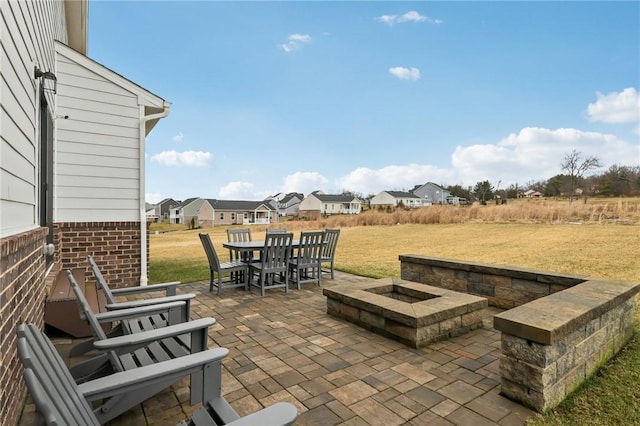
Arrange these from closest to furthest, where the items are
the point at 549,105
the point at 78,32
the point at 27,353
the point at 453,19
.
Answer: the point at 27,353, the point at 78,32, the point at 453,19, the point at 549,105

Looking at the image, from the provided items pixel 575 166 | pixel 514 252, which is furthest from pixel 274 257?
pixel 575 166

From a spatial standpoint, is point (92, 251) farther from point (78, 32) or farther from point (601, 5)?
point (601, 5)

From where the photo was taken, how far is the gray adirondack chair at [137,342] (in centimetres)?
202

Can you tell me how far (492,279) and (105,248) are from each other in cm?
620

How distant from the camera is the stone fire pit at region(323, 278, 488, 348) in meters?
3.29

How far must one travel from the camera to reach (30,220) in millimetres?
2770

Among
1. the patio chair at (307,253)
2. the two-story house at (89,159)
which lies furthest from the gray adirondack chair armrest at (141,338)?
the patio chair at (307,253)

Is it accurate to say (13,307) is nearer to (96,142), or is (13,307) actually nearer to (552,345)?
(552,345)

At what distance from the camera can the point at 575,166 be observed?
30391mm

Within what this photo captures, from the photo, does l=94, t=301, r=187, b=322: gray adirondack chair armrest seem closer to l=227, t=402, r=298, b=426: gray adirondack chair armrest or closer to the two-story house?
l=227, t=402, r=298, b=426: gray adirondack chair armrest

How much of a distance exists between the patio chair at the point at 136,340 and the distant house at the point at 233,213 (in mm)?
47615

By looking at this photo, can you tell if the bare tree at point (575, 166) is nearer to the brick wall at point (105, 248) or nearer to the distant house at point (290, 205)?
the brick wall at point (105, 248)

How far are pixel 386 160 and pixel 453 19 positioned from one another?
4292 cm

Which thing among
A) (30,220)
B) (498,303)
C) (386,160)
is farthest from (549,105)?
(386,160)
